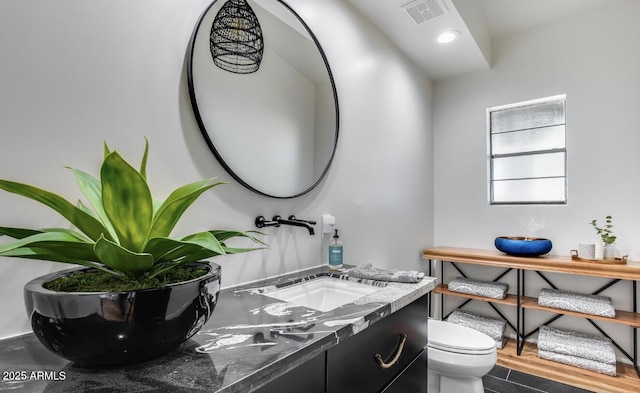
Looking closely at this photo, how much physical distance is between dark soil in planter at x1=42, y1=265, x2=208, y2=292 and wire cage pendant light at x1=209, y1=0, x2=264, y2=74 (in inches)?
32.3

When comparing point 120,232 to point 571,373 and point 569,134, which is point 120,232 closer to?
point 571,373

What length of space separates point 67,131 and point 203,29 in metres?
0.57

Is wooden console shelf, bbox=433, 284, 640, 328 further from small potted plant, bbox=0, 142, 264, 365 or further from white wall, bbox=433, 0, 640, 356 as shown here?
small potted plant, bbox=0, 142, 264, 365

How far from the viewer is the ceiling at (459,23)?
2.07 metres

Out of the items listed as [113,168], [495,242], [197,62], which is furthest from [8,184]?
[495,242]

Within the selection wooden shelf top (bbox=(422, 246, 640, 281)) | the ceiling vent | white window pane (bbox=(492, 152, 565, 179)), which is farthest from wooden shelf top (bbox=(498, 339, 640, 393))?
the ceiling vent

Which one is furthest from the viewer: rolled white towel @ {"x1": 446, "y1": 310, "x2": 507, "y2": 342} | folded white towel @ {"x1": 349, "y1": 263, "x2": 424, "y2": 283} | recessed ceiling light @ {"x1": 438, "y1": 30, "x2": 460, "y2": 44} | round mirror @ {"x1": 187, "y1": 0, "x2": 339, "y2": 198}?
rolled white towel @ {"x1": 446, "y1": 310, "x2": 507, "y2": 342}

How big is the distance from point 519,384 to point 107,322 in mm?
2593

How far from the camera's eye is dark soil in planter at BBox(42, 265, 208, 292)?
569 mm

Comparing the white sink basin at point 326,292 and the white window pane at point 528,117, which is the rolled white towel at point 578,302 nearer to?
the white window pane at point 528,117

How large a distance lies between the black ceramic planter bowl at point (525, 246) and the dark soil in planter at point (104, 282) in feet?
8.45

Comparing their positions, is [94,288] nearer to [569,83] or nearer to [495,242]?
[495,242]

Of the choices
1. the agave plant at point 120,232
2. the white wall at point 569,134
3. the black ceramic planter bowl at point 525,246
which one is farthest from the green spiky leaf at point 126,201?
the white wall at point 569,134

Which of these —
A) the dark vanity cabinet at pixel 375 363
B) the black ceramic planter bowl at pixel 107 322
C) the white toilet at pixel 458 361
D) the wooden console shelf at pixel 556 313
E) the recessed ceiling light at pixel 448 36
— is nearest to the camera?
the black ceramic planter bowl at pixel 107 322
